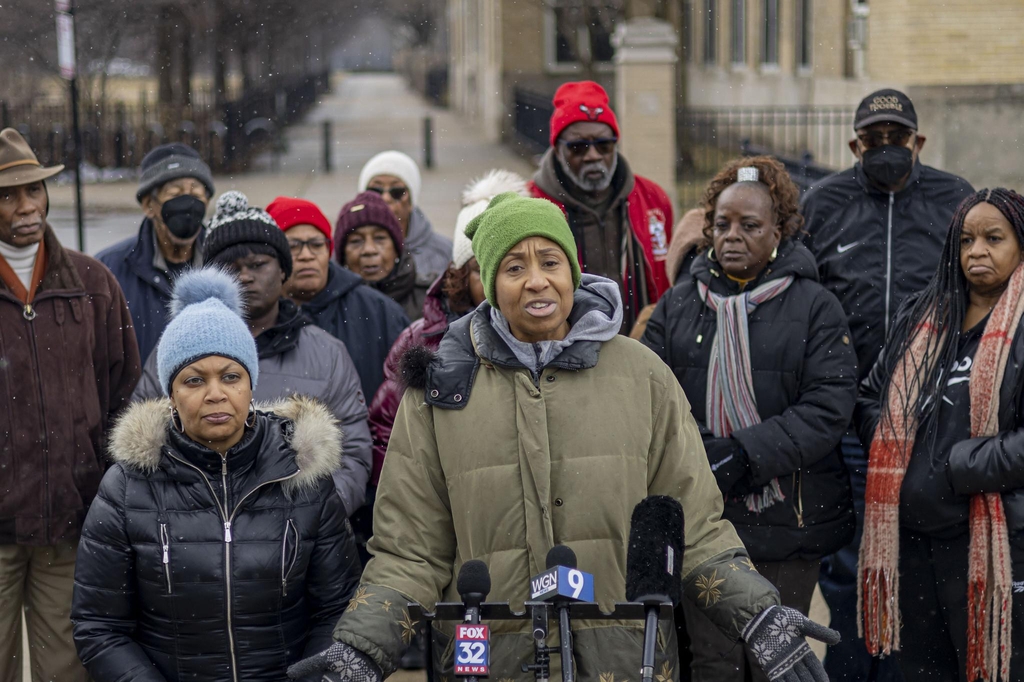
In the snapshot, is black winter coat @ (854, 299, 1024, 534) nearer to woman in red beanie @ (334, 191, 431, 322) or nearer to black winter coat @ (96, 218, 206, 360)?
woman in red beanie @ (334, 191, 431, 322)

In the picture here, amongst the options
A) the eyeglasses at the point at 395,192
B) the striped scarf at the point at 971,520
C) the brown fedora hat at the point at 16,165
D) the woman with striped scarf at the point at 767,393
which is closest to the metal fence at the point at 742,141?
the eyeglasses at the point at 395,192

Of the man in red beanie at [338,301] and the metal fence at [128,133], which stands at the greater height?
the metal fence at [128,133]

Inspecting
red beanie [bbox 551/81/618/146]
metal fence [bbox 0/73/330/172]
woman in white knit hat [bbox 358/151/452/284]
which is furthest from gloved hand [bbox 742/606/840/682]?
metal fence [bbox 0/73/330/172]

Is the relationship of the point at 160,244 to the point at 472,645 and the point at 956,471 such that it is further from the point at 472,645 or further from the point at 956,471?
the point at 472,645

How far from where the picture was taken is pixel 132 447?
3641 millimetres

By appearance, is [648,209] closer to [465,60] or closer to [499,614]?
[499,614]

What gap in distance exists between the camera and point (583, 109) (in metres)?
5.95

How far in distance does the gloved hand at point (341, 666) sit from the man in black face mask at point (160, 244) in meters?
2.72

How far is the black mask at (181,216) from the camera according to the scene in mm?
5645

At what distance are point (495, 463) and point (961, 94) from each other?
569 inches

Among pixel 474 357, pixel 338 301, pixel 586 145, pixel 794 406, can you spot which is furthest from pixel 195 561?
pixel 586 145

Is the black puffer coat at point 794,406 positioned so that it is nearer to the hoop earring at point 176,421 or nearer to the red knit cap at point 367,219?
the hoop earring at point 176,421

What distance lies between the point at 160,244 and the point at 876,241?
3.16 m

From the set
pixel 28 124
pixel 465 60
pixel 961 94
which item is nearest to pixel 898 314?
pixel 961 94
